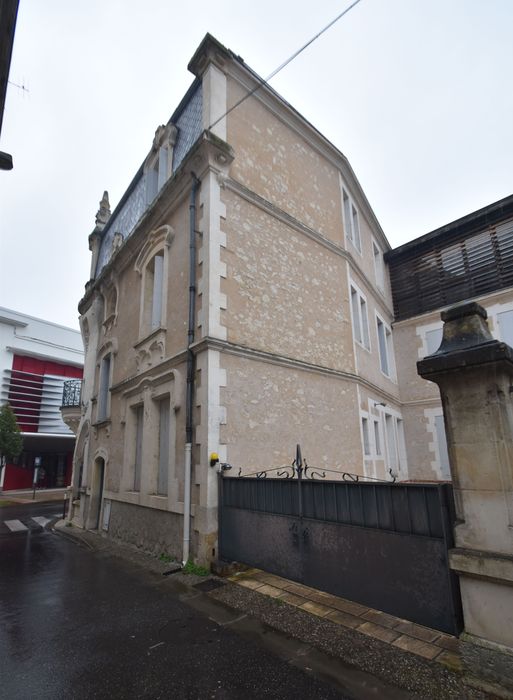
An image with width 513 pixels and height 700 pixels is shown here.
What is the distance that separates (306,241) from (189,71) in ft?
16.3

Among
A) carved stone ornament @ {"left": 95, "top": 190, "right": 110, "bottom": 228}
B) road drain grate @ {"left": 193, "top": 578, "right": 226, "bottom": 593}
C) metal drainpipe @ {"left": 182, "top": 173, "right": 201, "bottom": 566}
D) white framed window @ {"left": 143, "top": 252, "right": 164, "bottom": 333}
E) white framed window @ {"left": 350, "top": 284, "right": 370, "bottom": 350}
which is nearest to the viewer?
road drain grate @ {"left": 193, "top": 578, "right": 226, "bottom": 593}

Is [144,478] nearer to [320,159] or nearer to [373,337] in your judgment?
[373,337]

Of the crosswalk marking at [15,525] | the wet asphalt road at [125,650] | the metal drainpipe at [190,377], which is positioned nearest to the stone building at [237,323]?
the metal drainpipe at [190,377]

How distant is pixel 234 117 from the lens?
28.8ft

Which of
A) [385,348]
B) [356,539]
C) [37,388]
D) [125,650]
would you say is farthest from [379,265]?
[37,388]

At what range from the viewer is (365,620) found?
13.0ft

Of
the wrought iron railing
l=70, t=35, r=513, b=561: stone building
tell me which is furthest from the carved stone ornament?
the wrought iron railing

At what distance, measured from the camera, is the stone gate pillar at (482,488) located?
3037 mm

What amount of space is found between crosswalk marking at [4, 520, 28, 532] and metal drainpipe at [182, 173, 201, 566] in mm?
9306

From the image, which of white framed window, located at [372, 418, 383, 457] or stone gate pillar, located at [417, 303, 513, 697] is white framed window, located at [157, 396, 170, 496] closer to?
stone gate pillar, located at [417, 303, 513, 697]

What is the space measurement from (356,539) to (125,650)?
272cm

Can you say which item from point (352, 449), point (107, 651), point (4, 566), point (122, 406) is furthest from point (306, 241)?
point (4, 566)

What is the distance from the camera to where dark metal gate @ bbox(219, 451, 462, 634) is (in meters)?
3.65

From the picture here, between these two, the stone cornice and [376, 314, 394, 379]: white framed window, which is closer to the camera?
the stone cornice
